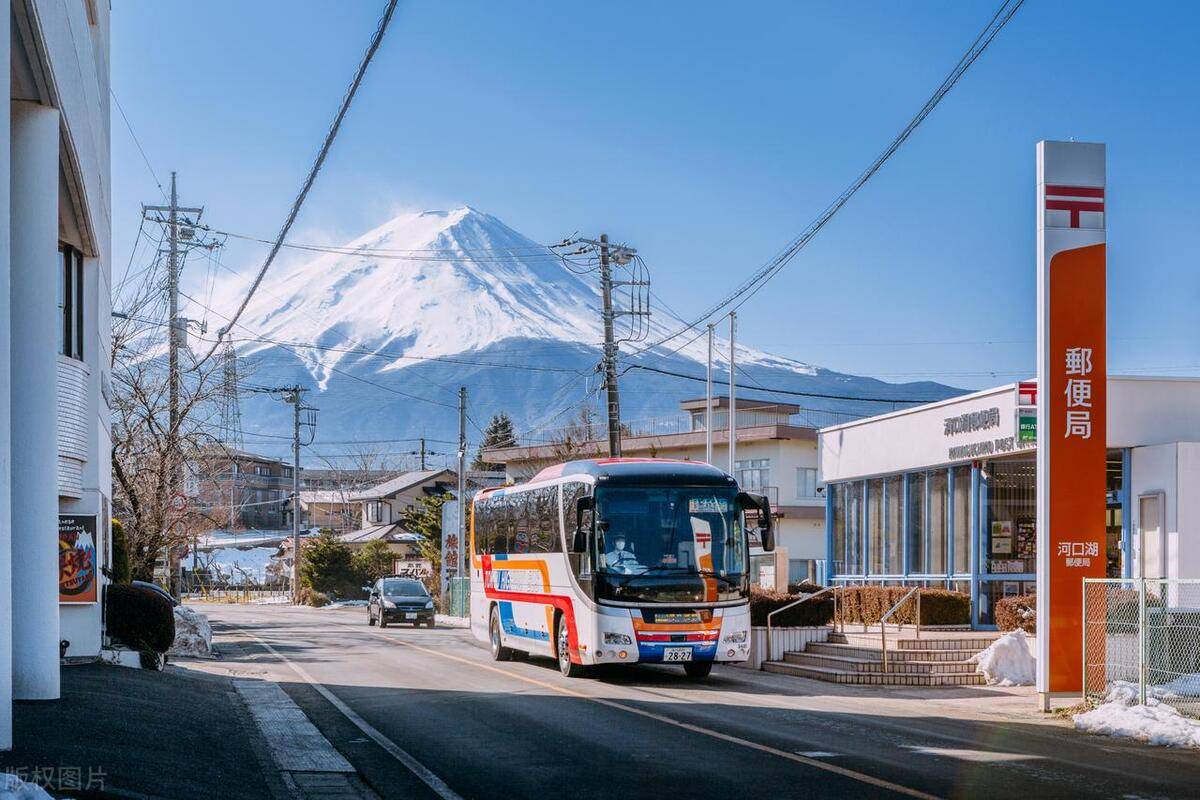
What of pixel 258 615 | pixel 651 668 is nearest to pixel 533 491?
pixel 651 668

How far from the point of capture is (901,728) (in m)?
14.6

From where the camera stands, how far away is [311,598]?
72312mm

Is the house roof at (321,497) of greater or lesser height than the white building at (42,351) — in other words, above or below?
below

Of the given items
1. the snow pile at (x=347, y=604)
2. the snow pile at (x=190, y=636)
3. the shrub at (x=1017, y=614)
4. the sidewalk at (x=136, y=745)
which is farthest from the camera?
the snow pile at (x=347, y=604)

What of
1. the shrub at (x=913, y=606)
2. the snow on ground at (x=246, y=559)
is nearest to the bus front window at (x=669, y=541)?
the shrub at (x=913, y=606)

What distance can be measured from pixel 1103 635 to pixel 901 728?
3.59 metres

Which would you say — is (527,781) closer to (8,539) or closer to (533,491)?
(8,539)

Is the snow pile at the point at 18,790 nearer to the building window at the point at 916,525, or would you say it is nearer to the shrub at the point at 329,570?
the building window at the point at 916,525

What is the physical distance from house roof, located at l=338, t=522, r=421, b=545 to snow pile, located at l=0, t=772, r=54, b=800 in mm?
75302

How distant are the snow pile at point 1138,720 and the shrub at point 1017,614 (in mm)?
7078

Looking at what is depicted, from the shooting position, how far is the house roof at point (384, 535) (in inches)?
3406

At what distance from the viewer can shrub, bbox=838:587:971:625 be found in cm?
2584

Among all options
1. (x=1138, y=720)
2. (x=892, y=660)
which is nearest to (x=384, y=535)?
(x=892, y=660)

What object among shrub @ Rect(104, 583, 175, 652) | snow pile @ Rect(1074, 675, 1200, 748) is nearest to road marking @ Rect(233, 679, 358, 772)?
shrub @ Rect(104, 583, 175, 652)
